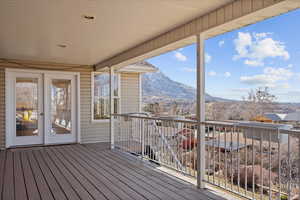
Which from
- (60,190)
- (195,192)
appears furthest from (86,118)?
(195,192)

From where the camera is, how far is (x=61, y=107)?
24.6 ft

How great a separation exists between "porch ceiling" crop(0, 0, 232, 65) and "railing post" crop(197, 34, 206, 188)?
1.72 feet

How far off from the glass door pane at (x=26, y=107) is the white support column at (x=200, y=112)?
537 cm

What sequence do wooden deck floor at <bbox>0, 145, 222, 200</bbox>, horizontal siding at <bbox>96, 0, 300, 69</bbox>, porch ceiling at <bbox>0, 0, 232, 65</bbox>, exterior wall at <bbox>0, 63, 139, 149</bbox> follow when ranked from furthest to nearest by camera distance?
exterior wall at <bbox>0, 63, 139, 149</bbox>
wooden deck floor at <bbox>0, 145, 222, 200</bbox>
porch ceiling at <bbox>0, 0, 232, 65</bbox>
horizontal siding at <bbox>96, 0, 300, 69</bbox>

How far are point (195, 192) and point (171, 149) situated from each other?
2.36m

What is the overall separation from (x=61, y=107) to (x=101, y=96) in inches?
51.6

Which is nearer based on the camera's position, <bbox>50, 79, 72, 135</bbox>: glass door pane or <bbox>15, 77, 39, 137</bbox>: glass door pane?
<bbox>15, 77, 39, 137</bbox>: glass door pane

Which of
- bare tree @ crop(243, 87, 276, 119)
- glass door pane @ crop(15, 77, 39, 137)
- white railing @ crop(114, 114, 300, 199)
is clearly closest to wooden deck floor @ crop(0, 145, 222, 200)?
white railing @ crop(114, 114, 300, 199)

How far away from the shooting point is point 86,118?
778 cm

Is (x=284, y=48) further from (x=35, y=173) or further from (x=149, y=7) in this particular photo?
(x=35, y=173)

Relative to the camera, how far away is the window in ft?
26.2

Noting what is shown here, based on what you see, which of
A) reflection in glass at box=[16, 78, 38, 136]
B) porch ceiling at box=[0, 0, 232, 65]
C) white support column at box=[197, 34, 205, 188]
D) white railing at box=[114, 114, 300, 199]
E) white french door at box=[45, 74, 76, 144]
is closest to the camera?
porch ceiling at box=[0, 0, 232, 65]

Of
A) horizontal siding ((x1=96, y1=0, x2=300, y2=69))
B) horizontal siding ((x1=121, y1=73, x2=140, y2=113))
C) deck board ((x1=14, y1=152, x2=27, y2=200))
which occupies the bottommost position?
deck board ((x1=14, y1=152, x2=27, y2=200))

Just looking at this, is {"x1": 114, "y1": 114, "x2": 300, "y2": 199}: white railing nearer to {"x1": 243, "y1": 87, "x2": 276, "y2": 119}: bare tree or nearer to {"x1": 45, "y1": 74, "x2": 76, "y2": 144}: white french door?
{"x1": 243, "y1": 87, "x2": 276, "y2": 119}: bare tree
